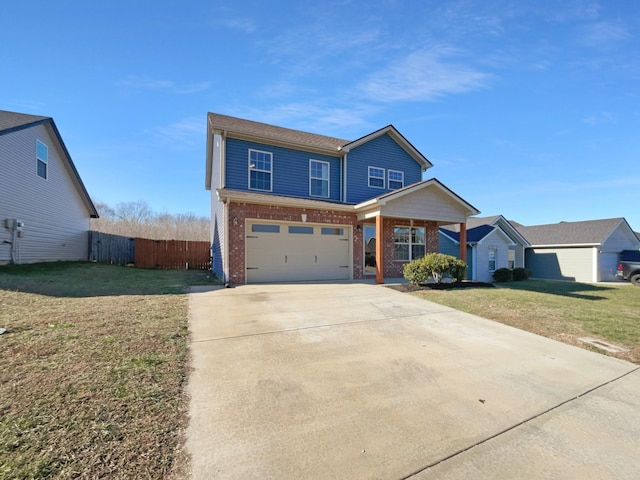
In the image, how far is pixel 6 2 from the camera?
7.65 meters

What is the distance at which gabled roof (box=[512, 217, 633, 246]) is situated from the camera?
2081cm

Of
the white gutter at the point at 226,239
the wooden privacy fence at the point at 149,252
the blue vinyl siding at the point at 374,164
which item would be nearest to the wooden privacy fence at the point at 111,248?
the wooden privacy fence at the point at 149,252

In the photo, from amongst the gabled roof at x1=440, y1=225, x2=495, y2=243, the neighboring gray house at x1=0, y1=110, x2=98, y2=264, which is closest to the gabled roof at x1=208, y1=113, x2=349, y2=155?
the neighboring gray house at x1=0, y1=110, x2=98, y2=264

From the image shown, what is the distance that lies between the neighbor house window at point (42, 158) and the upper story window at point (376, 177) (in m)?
15.6

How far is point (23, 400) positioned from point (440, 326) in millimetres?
6011

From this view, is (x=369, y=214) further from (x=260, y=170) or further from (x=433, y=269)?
(x=260, y=170)

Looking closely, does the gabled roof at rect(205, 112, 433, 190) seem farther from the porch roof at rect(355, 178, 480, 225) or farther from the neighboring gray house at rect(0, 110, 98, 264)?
the neighboring gray house at rect(0, 110, 98, 264)

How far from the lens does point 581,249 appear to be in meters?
21.1

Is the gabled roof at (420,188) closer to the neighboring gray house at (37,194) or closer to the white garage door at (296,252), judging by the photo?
the white garage door at (296,252)

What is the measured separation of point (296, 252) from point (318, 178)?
3907mm

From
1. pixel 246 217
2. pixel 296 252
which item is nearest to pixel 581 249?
pixel 296 252

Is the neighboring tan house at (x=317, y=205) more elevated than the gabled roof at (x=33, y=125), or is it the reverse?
the gabled roof at (x=33, y=125)

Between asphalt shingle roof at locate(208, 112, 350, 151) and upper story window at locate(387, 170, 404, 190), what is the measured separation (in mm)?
3022

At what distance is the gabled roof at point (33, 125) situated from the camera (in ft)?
→ 38.9
